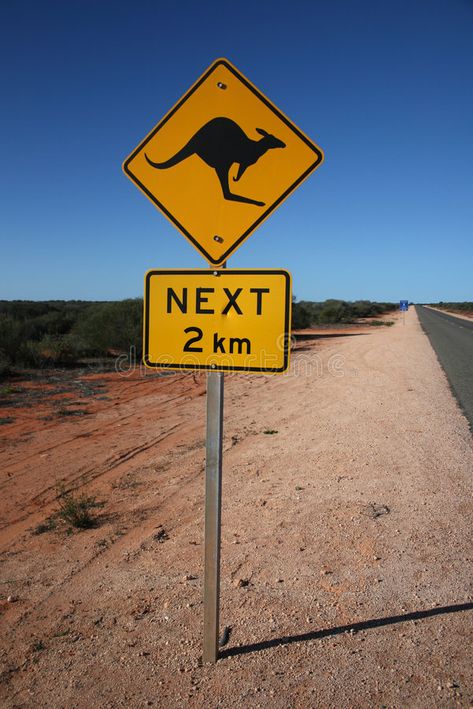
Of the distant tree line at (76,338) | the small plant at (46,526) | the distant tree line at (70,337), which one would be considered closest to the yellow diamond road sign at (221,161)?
the small plant at (46,526)

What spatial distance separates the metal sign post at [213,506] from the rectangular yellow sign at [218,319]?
0.15 metres

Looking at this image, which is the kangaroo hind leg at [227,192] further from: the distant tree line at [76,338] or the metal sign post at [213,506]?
the distant tree line at [76,338]

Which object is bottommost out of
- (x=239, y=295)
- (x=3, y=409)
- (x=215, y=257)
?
(x=3, y=409)

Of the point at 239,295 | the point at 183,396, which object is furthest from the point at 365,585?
the point at 183,396

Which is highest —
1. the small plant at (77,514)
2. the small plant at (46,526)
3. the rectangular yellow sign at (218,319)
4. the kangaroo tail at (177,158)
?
the kangaroo tail at (177,158)

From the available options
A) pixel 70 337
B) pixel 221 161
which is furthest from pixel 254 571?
pixel 70 337

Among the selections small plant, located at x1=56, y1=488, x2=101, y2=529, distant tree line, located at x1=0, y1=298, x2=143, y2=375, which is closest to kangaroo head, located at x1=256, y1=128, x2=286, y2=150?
small plant, located at x1=56, y1=488, x2=101, y2=529

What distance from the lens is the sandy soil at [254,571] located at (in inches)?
101

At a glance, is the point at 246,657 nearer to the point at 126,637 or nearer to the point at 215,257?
the point at 126,637

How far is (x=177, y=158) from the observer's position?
8.25ft

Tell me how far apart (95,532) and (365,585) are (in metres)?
2.32

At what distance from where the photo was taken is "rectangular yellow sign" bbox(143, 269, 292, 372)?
93.2 inches

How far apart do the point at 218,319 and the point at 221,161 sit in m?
0.76

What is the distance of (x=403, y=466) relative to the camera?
19.4 feet
